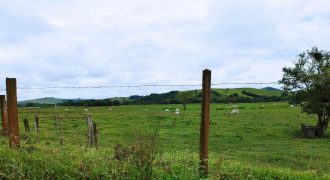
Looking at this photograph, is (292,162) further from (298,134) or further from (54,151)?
(298,134)

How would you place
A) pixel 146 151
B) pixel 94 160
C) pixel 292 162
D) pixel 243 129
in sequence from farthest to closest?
pixel 243 129 < pixel 292 162 < pixel 94 160 < pixel 146 151

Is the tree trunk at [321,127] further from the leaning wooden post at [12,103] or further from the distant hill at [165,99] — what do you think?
the leaning wooden post at [12,103]

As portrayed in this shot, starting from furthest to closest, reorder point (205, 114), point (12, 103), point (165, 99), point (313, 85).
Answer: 1. point (165, 99)
2. point (313, 85)
3. point (12, 103)
4. point (205, 114)

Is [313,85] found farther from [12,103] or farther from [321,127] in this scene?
[12,103]

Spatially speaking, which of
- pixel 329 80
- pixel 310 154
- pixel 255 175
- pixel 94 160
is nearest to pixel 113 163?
pixel 94 160

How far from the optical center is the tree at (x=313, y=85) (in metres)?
32.9

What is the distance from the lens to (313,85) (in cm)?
3334

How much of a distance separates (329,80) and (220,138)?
10283 mm

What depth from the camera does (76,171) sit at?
7051 mm

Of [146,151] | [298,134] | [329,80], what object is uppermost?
[329,80]

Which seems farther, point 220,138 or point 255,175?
point 220,138

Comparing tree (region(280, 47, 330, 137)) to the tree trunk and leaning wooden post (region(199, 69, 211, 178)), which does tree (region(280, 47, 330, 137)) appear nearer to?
the tree trunk

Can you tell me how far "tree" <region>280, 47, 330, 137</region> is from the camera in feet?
108

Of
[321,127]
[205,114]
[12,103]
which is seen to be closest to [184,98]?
[321,127]
